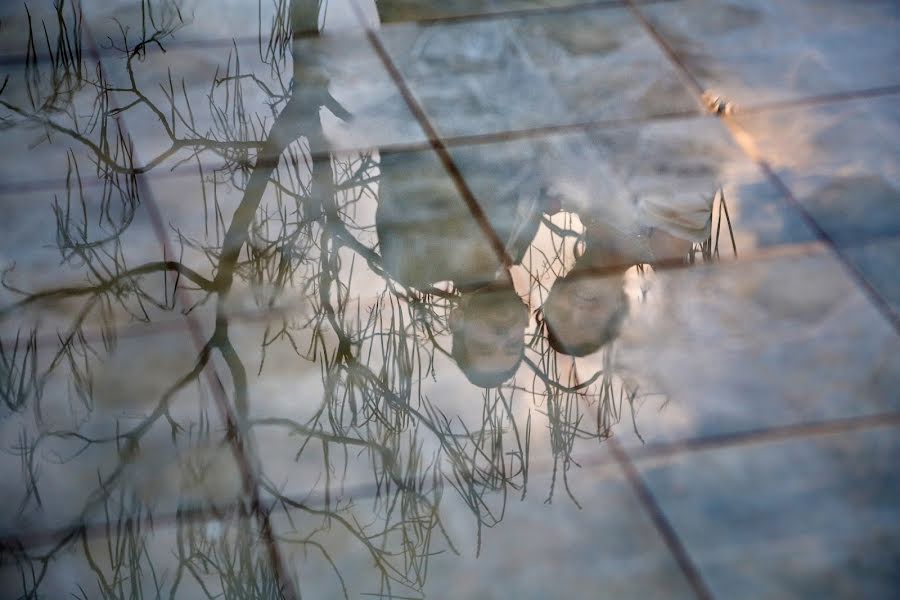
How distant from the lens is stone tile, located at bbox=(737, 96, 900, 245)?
3.56m

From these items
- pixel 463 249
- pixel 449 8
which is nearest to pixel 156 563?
pixel 463 249

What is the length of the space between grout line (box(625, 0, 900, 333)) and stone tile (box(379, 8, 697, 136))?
45 millimetres

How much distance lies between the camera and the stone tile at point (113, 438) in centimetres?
266

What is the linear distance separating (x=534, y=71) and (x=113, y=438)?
2.06 metres

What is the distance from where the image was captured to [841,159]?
12.5 ft

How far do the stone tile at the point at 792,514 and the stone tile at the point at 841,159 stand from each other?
897mm

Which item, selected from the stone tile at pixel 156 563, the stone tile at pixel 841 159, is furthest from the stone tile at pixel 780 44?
the stone tile at pixel 156 563

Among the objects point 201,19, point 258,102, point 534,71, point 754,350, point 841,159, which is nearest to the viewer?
point 754,350

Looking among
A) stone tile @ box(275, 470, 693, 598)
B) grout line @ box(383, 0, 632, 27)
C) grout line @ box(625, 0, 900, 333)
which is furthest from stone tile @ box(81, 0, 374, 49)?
stone tile @ box(275, 470, 693, 598)

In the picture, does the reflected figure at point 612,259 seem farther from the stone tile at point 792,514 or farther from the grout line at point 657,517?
the stone tile at point 792,514

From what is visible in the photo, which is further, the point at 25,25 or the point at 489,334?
the point at 25,25

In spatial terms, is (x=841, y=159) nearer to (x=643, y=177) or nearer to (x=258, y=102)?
(x=643, y=177)

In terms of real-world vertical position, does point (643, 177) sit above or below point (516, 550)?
above

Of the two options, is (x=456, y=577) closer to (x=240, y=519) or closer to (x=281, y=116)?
(x=240, y=519)
